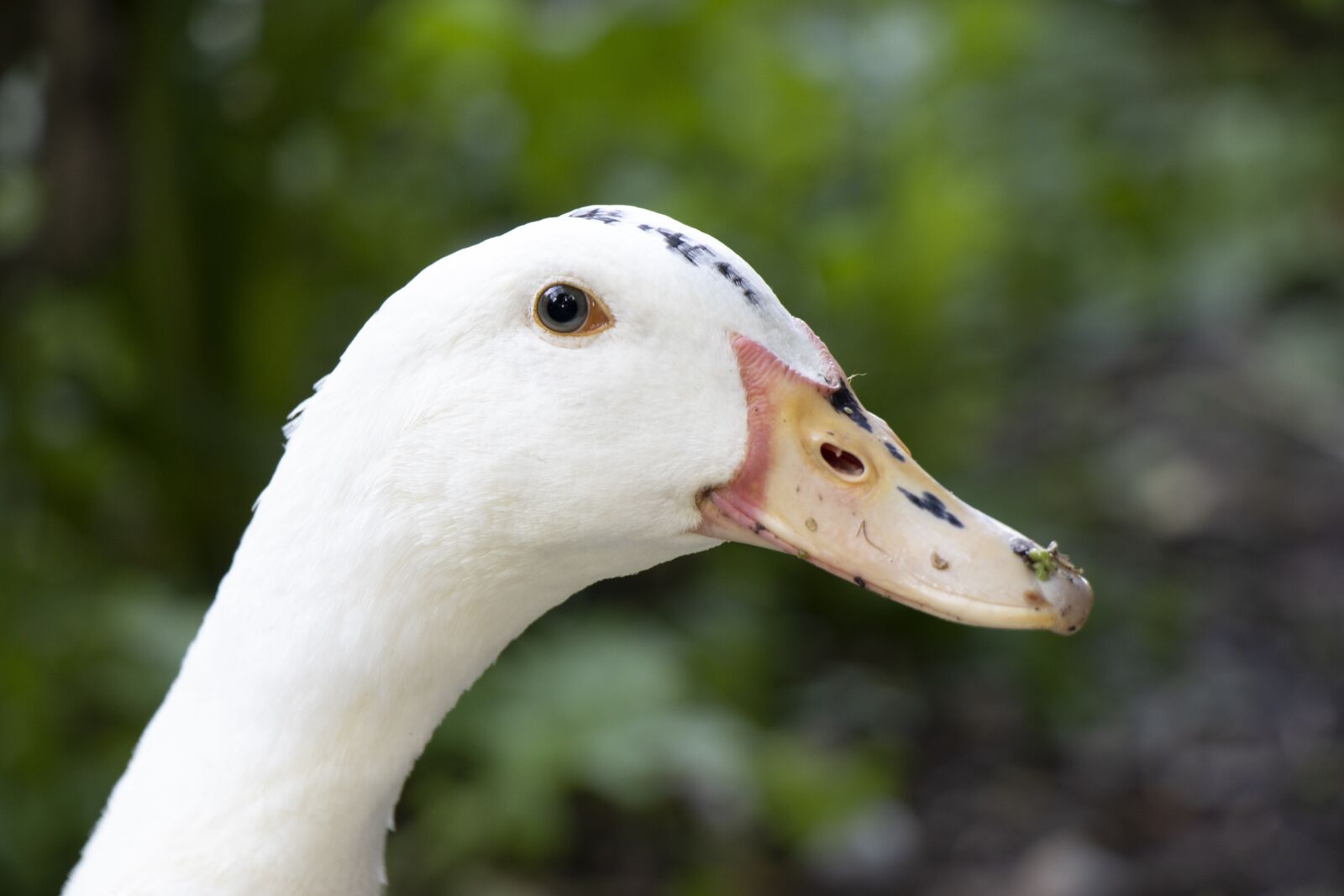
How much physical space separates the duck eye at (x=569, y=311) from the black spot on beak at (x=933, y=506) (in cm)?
25

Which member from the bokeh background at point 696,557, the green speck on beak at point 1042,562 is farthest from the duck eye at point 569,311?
the bokeh background at point 696,557

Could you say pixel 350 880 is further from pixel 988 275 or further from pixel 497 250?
pixel 988 275

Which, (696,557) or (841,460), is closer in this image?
(841,460)

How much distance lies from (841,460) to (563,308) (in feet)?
0.76

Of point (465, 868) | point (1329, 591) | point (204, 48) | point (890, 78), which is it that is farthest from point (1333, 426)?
point (204, 48)

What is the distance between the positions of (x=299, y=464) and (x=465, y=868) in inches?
49.4

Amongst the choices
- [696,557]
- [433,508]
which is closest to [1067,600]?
[433,508]

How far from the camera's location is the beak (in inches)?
39.9

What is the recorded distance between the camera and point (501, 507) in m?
1.01

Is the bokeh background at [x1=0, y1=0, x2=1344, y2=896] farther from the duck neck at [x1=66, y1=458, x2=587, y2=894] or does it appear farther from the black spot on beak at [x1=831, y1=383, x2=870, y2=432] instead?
the black spot on beak at [x1=831, y1=383, x2=870, y2=432]

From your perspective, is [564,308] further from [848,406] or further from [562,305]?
[848,406]

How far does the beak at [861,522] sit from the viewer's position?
1.01m

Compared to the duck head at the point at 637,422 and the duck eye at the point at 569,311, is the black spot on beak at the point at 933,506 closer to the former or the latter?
the duck head at the point at 637,422

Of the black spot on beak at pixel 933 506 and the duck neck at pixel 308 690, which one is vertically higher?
the black spot on beak at pixel 933 506
